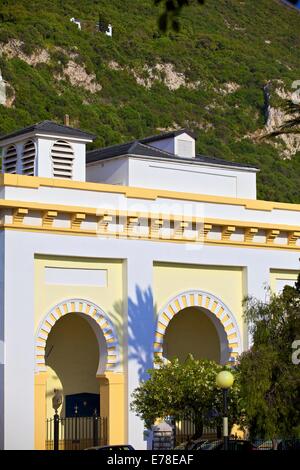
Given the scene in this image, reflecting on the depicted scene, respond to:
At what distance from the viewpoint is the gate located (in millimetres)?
30094

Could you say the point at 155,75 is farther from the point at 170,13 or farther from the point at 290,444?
the point at 170,13

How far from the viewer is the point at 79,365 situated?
3300 cm

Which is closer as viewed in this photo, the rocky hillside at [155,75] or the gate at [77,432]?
the gate at [77,432]

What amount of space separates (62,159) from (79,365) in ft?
17.7

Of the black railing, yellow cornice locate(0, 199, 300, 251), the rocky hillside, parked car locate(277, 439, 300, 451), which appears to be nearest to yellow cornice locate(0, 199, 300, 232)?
yellow cornice locate(0, 199, 300, 251)

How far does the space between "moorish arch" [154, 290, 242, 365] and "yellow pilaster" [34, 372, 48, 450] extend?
12.3 ft

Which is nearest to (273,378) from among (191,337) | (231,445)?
(231,445)

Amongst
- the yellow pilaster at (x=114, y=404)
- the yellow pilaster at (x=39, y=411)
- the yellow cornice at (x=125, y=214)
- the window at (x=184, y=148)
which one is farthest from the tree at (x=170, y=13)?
the window at (x=184, y=148)

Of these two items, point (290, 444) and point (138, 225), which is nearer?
point (290, 444)

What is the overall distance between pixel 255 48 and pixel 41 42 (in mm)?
26975

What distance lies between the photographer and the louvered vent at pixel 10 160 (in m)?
32.1

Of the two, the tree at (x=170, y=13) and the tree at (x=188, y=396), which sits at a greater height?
the tree at (x=170, y=13)

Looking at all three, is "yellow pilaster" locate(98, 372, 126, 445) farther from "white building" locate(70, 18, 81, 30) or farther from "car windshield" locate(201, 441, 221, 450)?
"white building" locate(70, 18, 81, 30)

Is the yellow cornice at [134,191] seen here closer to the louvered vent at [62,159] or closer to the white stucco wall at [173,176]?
the white stucco wall at [173,176]
